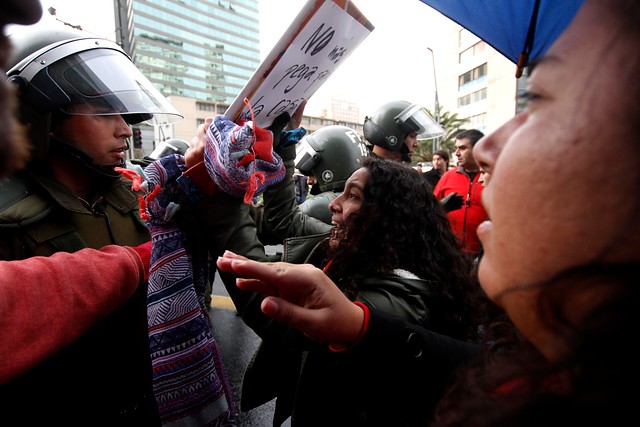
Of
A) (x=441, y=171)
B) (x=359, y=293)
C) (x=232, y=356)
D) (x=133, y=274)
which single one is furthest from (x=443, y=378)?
(x=441, y=171)

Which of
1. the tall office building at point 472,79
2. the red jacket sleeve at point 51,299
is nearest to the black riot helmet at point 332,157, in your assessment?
the red jacket sleeve at point 51,299

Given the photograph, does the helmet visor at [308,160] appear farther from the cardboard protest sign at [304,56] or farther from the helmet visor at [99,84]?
the cardboard protest sign at [304,56]

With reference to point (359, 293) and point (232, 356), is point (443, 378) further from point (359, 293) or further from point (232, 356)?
point (232, 356)

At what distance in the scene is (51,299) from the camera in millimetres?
1026

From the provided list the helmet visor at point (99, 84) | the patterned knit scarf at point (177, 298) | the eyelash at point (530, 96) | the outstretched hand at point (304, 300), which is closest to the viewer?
the eyelash at point (530, 96)

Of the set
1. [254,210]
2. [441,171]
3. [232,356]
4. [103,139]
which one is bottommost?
[232,356]

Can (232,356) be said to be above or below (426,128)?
below

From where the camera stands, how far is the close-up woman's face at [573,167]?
16.8 inches

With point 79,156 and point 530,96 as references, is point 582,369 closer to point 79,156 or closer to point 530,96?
point 530,96

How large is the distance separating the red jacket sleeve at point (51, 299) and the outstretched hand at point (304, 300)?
1.67 ft

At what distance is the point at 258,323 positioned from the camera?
133 cm

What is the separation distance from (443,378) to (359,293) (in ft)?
1.41

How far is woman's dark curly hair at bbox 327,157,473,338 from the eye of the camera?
1.47 m

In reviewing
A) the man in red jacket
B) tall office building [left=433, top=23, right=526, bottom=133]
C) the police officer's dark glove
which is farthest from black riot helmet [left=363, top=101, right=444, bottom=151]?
tall office building [left=433, top=23, right=526, bottom=133]
